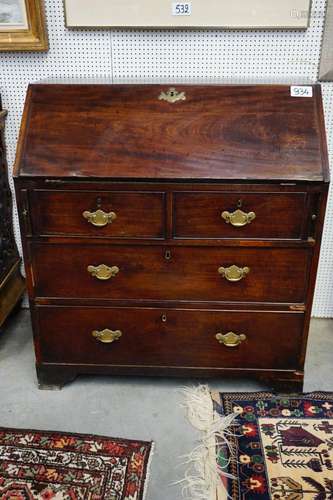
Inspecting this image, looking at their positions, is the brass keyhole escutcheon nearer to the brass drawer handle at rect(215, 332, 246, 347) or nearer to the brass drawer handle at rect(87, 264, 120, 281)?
the brass drawer handle at rect(87, 264, 120, 281)

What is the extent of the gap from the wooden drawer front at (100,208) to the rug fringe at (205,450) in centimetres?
71

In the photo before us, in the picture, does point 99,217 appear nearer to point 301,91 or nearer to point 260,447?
point 301,91

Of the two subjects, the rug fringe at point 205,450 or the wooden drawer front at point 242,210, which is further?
the wooden drawer front at point 242,210

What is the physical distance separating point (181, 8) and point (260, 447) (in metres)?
1.76

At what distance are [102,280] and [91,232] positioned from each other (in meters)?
0.20

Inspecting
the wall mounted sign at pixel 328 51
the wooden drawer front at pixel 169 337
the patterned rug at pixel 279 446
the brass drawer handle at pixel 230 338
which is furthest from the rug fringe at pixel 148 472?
the wall mounted sign at pixel 328 51

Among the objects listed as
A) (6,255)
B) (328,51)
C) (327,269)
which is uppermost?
(328,51)

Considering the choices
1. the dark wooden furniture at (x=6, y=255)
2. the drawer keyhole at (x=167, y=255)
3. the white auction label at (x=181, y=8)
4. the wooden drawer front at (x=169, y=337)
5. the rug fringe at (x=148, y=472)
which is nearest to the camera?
the rug fringe at (x=148, y=472)

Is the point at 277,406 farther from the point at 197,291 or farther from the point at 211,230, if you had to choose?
the point at 211,230

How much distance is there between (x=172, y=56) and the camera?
221 cm

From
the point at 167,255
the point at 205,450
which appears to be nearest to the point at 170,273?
the point at 167,255

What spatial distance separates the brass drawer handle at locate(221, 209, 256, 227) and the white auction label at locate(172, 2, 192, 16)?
0.91 metres

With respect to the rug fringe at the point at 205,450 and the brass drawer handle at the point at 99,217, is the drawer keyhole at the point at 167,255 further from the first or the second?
the rug fringe at the point at 205,450

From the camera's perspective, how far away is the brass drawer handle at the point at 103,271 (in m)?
1.92
